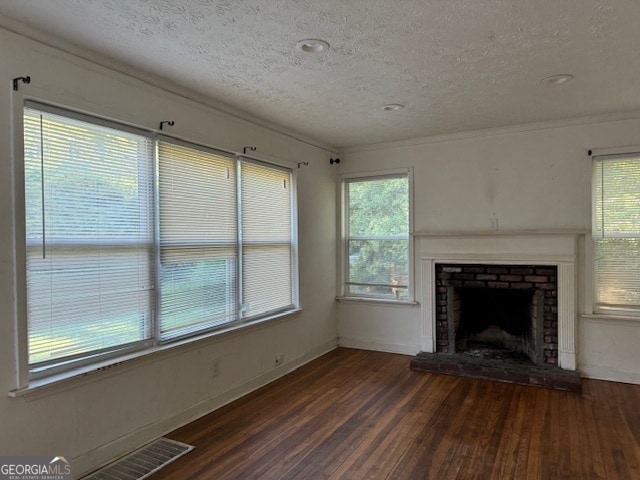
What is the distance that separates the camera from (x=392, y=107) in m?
3.54

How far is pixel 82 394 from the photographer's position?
2.38m

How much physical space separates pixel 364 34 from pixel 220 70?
3.35 ft

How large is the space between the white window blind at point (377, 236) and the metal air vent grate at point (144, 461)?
292 centimetres

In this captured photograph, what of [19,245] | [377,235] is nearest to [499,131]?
[377,235]

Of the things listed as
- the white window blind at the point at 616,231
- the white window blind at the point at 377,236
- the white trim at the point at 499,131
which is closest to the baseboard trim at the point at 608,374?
the white window blind at the point at 616,231

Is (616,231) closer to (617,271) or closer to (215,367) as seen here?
(617,271)

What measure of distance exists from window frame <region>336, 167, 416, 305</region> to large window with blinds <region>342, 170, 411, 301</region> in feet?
0.04

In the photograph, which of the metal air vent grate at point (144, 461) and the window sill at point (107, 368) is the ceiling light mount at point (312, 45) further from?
the metal air vent grate at point (144, 461)

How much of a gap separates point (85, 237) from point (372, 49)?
2041 millimetres

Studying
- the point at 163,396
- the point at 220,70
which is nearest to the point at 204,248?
the point at 163,396

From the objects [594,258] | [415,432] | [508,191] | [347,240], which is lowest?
[415,432]

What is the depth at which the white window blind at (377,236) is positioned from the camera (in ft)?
15.9

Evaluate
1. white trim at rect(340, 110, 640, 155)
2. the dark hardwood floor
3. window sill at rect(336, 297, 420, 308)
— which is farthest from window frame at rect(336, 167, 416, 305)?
the dark hardwood floor

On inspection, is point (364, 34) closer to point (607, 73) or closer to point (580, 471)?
point (607, 73)
